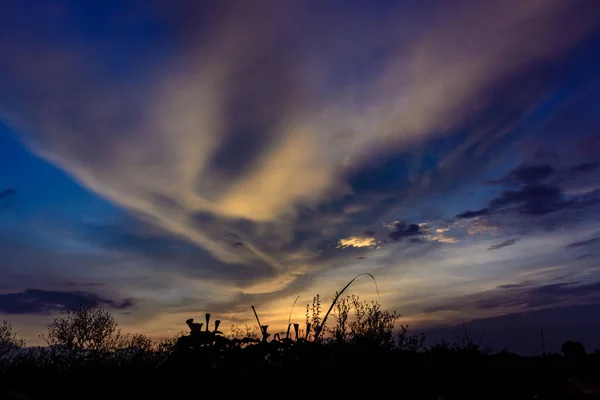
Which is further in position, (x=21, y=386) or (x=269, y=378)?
(x=269, y=378)

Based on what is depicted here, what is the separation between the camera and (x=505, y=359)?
14.4 ft

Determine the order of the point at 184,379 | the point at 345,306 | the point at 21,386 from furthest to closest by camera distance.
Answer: the point at 345,306
the point at 184,379
the point at 21,386

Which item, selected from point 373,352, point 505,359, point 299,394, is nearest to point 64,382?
point 299,394

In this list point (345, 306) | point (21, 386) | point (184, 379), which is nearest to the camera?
point (21, 386)

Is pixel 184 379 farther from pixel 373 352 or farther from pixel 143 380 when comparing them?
pixel 373 352

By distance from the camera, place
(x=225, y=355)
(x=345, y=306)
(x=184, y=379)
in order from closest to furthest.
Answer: (x=184, y=379), (x=225, y=355), (x=345, y=306)

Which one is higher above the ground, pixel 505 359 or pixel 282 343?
pixel 282 343

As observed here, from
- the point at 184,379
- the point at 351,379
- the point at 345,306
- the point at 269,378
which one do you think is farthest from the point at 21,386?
the point at 345,306

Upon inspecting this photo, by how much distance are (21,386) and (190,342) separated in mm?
1523

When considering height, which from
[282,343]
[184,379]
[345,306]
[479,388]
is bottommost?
[479,388]

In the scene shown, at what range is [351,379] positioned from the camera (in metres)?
3.88

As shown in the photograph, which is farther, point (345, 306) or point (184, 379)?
point (345, 306)

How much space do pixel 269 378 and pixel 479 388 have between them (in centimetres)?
201

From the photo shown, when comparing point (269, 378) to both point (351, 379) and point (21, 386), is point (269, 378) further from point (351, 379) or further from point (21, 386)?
point (21, 386)
